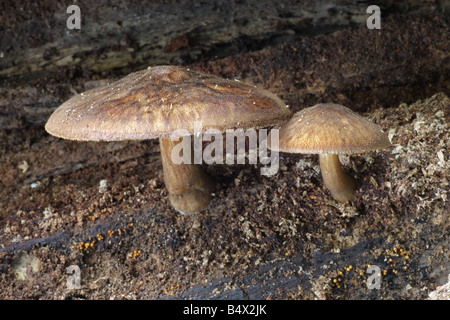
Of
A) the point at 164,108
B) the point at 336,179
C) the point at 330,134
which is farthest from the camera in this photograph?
the point at 336,179

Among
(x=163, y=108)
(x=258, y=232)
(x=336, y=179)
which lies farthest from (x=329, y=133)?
(x=163, y=108)

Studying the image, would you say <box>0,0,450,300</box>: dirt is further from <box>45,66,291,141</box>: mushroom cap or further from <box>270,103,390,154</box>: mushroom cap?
<box>45,66,291,141</box>: mushroom cap

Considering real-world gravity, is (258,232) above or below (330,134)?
below

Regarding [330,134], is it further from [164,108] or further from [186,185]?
[186,185]

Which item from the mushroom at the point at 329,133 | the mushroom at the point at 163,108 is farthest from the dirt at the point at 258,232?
the mushroom at the point at 163,108

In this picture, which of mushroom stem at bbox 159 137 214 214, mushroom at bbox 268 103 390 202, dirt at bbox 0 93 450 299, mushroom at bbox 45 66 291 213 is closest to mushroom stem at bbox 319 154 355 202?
dirt at bbox 0 93 450 299

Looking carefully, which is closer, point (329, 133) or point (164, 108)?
point (164, 108)

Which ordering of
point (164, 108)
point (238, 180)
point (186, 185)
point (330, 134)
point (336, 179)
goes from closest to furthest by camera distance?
1. point (164, 108)
2. point (330, 134)
3. point (336, 179)
4. point (186, 185)
5. point (238, 180)
